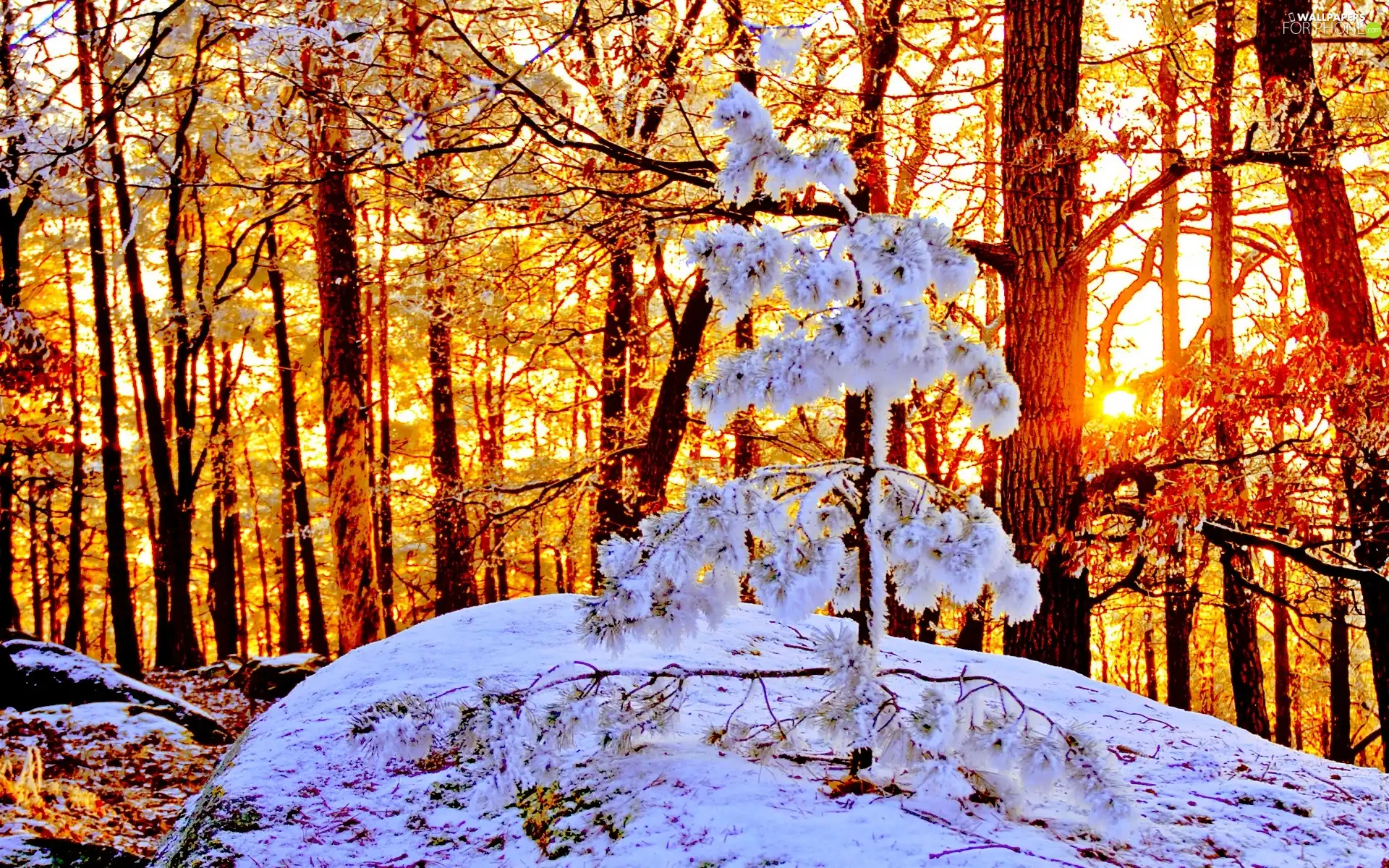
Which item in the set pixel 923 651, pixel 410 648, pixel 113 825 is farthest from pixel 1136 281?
pixel 113 825

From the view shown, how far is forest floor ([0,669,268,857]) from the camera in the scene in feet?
17.7

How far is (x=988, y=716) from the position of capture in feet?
9.46

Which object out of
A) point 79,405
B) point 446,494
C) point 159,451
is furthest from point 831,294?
point 79,405

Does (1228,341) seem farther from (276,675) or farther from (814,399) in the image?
(276,675)

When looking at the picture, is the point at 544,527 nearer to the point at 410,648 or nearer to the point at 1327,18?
the point at 410,648

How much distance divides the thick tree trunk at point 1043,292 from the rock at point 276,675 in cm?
948

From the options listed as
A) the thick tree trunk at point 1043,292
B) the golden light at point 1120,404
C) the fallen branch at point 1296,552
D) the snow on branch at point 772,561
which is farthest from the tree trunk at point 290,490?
the snow on branch at point 772,561

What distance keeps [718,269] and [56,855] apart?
4004 mm

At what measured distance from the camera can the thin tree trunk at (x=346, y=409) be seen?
1008 cm

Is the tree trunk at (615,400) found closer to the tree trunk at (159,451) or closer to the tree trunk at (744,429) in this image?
the tree trunk at (744,429)

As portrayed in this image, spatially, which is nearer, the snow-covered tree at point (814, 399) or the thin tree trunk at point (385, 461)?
the snow-covered tree at point (814, 399)

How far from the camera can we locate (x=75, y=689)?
29.6 feet

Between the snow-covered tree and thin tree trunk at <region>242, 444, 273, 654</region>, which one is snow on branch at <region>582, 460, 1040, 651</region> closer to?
the snow-covered tree

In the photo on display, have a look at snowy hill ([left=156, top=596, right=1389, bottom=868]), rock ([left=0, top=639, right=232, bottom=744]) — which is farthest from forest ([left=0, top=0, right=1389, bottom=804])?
rock ([left=0, top=639, right=232, bottom=744])
